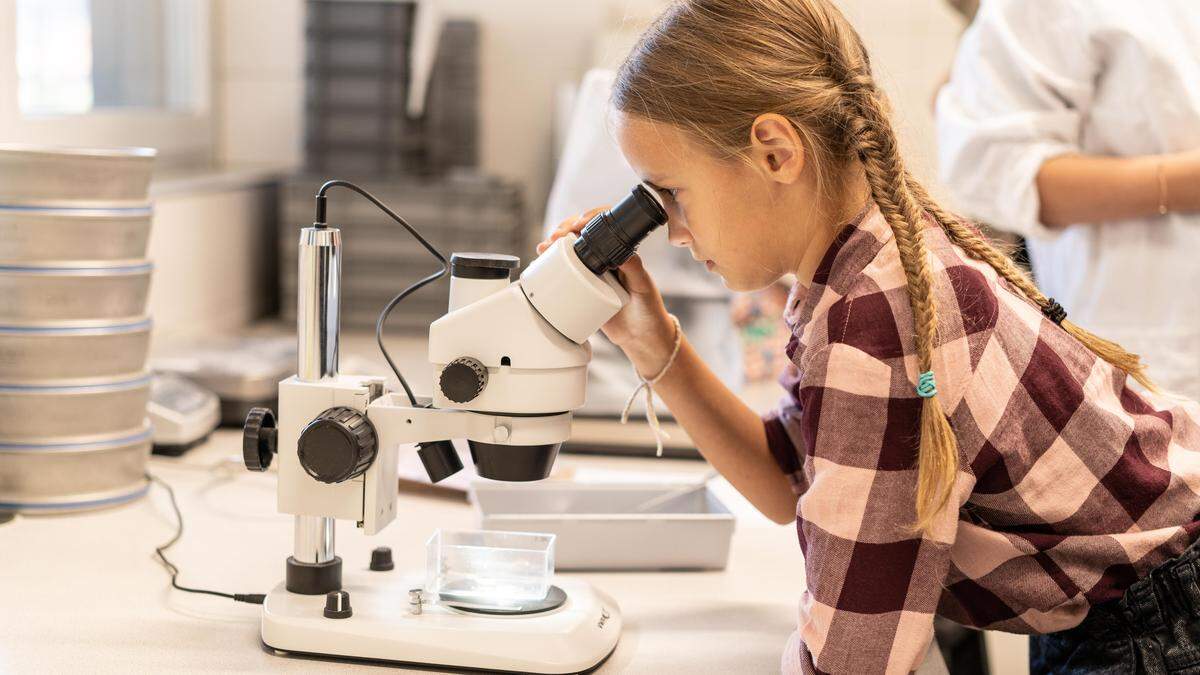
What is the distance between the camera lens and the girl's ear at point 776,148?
33.9 inches

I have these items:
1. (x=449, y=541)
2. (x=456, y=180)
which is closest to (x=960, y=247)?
(x=449, y=541)

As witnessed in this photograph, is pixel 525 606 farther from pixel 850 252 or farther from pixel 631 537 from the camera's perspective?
pixel 850 252

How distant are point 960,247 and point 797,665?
1.13ft

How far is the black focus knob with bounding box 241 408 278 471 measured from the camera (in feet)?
3.09

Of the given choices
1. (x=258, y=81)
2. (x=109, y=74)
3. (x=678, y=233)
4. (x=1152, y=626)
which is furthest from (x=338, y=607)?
(x=258, y=81)

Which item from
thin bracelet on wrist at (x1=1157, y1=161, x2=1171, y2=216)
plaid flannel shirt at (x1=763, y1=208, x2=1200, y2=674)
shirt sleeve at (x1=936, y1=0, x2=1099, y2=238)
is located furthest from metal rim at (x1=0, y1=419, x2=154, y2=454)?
thin bracelet on wrist at (x1=1157, y1=161, x2=1171, y2=216)

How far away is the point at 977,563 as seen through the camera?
904 millimetres

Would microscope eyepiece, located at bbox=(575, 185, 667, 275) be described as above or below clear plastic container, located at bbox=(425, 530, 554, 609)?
above

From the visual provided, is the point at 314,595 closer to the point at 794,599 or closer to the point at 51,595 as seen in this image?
the point at 51,595

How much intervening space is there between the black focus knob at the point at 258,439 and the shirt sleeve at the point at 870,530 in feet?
1.44

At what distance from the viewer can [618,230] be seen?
88 centimetres

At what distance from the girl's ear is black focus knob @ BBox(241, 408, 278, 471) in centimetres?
44

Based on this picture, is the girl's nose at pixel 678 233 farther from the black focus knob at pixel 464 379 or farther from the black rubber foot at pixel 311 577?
the black rubber foot at pixel 311 577

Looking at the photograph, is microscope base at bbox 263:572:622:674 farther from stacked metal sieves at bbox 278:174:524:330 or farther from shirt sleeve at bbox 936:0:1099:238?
stacked metal sieves at bbox 278:174:524:330
